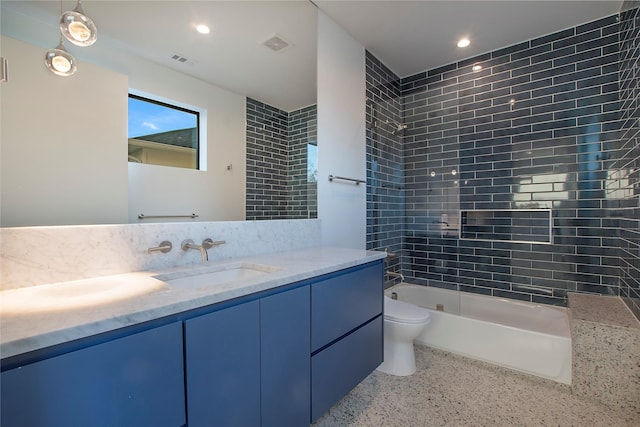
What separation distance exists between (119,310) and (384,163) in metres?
2.60

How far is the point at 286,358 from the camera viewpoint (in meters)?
1.09

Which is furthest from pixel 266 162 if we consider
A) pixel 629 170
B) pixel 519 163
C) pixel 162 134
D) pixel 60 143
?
pixel 629 170

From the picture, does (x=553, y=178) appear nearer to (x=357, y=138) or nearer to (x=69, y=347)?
(x=357, y=138)

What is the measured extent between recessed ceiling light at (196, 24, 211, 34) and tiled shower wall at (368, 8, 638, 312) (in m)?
1.63

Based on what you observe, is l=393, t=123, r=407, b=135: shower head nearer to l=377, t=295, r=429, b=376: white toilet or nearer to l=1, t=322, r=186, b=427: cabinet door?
l=377, t=295, r=429, b=376: white toilet

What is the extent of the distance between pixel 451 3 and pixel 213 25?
1739 mm

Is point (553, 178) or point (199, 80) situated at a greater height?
point (199, 80)

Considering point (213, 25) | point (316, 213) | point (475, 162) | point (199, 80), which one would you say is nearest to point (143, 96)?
point (199, 80)

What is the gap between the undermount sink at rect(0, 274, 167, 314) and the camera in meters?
0.75

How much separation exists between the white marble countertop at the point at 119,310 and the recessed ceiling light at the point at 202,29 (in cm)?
124

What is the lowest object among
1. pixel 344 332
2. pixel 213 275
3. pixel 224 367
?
pixel 344 332

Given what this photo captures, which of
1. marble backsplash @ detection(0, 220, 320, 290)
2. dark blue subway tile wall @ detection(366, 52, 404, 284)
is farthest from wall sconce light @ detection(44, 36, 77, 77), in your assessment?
dark blue subway tile wall @ detection(366, 52, 404, 284)

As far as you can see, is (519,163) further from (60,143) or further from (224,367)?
(60,143)

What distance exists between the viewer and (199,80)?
1.47 metres
